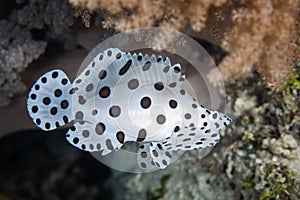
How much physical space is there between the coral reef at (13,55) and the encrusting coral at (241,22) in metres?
1.01

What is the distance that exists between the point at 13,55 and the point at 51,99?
708 millimetres

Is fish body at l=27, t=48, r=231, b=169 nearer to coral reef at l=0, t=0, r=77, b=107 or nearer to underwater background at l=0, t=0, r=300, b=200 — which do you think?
underwater background at l=0, t=0, r=300, b=200

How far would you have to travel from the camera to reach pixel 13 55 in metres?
2.92

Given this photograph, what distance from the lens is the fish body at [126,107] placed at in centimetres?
235

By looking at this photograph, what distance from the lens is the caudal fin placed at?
2.43 m

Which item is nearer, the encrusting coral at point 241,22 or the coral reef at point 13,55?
the encrusting coral at point 241,22

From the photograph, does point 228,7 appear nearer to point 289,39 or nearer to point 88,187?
point 289,39

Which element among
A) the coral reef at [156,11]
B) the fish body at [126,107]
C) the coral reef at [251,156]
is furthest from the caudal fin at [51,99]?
the coral reef at [251,156]

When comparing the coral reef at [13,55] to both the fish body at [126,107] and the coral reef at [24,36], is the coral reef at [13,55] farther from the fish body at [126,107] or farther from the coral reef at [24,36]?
the fish body at [126,107]

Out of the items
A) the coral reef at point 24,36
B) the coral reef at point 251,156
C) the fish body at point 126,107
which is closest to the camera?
the fish body at point 126,107

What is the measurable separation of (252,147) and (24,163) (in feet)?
10.7

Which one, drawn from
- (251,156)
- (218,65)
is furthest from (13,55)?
(251,156)

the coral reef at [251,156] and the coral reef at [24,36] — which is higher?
the coral reef at [24,36]

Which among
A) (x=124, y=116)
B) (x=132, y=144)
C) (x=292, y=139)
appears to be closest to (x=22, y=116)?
(x=132, y=144)
